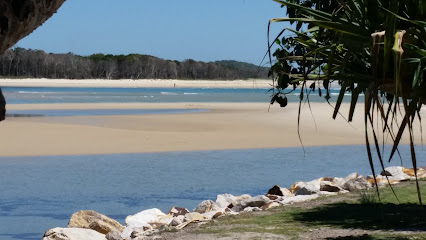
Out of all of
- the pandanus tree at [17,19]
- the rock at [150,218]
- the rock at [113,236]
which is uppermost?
the pandanus tree at [17,19]

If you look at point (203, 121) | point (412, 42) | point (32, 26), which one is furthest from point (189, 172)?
point (203, 121)

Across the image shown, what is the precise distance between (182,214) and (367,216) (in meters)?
2.58

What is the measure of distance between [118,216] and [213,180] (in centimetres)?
328

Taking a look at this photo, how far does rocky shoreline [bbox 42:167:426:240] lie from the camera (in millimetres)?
8188

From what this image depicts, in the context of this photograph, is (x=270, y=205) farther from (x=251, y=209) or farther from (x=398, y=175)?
(x=398, y=175)

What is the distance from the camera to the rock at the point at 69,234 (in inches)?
311

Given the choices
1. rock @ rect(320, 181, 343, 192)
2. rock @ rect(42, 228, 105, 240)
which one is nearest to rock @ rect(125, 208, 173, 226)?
rock @ rect(42, 228, 105, 240)

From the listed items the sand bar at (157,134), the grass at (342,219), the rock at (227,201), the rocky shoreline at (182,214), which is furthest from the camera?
the sand bar at (157,134)

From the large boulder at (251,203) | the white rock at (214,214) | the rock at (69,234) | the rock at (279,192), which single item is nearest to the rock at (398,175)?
the rock at (279,192)

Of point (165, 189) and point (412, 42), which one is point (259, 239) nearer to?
point (412, 42)

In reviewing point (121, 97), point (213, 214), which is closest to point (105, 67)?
point (121, 97)

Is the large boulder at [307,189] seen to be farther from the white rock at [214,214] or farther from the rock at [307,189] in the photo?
the white rock at [214,214]

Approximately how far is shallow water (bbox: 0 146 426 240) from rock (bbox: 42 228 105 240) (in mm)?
1096

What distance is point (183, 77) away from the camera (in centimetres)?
14288
